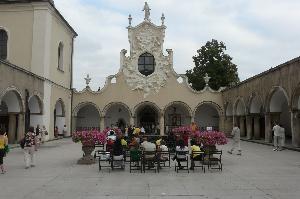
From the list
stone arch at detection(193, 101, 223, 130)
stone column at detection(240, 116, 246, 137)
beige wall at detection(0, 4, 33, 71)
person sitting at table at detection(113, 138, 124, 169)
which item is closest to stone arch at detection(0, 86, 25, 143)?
beige wall at detection(0, 4, 33, 71)

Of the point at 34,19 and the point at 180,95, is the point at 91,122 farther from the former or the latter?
the point at 34,19

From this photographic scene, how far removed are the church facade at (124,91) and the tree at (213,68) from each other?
7145mm

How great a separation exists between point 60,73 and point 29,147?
18.6 meters

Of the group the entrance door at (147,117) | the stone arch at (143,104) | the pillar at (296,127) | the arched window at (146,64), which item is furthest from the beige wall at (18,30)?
the pillar at (296,127)

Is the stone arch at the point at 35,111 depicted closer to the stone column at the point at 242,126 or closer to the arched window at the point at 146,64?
the arched window at the point at 146,64

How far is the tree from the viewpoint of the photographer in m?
43.0

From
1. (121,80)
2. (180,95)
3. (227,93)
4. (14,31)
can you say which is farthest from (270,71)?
(14,31)

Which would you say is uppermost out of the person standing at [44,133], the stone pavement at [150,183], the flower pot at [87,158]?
the person standing at [44,133]

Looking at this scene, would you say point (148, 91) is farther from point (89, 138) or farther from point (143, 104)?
point (89, 138)

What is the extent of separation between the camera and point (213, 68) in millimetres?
43312

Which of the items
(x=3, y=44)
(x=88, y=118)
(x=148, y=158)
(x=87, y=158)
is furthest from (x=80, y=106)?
(x=148, y=158)

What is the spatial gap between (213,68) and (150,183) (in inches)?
1364

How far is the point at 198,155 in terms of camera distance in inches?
491

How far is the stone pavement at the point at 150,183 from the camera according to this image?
Result: 8.52m
